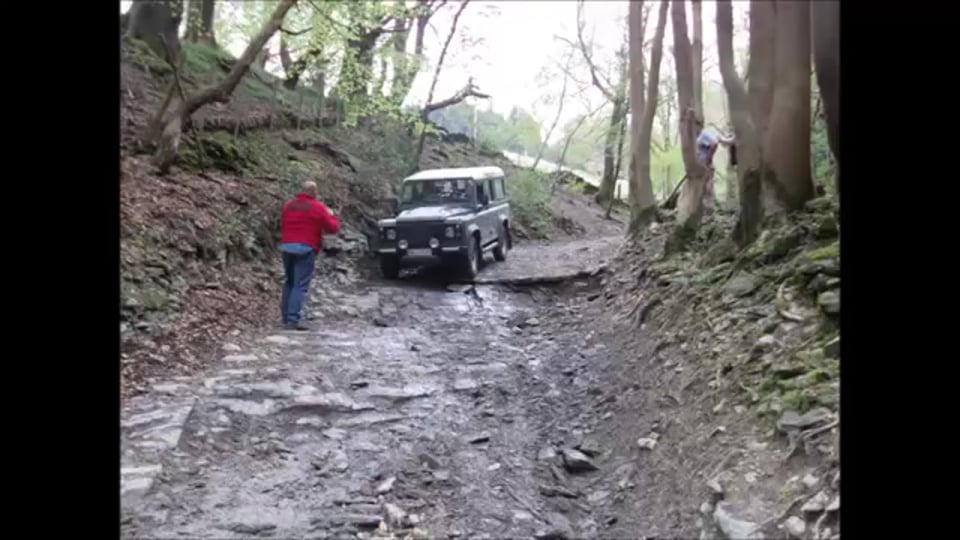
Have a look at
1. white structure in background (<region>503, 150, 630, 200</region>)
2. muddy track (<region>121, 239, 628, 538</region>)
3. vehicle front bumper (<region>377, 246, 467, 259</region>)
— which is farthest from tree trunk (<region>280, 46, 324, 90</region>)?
white structure in background (<region>503, 150, 630, 200</region>)

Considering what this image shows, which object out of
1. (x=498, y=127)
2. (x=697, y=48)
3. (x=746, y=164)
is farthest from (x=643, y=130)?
(x=498, y=127)

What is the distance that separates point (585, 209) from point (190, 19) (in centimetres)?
1061

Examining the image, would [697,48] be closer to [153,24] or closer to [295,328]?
[295,328]

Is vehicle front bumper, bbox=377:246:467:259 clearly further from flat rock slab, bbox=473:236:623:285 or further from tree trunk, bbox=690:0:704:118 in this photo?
tree trunk, bbox=690:0:704:118

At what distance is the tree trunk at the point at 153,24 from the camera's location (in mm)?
14234

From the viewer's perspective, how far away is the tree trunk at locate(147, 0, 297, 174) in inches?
410

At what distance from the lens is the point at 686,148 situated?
32.6 feet

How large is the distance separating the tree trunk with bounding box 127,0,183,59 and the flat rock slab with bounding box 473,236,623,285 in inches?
279

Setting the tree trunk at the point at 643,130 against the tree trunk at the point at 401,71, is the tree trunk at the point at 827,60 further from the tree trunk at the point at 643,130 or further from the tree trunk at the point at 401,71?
the tree trunk at the point at 401,71

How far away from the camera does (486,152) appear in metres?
23.4

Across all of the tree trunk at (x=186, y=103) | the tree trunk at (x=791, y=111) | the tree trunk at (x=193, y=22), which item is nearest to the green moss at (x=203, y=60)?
the tree trunk at (x=193, y=22)

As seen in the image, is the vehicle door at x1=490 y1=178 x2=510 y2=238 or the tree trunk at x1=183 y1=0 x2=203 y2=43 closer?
the vehicle door at x1=490 y1=178 x2=510 y2=238

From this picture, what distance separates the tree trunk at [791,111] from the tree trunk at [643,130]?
5281 mm
